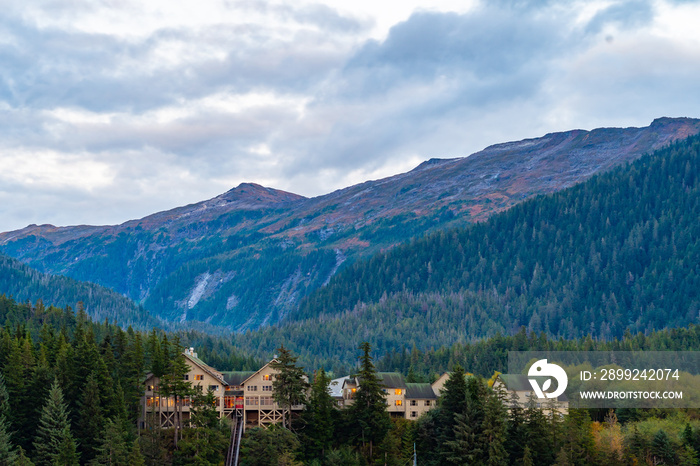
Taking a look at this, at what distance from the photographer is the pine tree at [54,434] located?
328 feet

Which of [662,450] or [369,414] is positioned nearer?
[369,414]

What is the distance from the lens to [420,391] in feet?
465

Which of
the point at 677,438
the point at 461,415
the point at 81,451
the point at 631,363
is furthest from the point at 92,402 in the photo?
the point at 631,363

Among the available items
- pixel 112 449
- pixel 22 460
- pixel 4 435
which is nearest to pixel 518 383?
pixel 112 449

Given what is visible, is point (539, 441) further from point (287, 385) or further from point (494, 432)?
point (287, 385)

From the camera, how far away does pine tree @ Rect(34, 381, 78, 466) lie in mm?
99938

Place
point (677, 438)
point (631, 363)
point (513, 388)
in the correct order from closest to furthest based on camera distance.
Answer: point (677, 438)
point (513, 388)
point (631, 363)

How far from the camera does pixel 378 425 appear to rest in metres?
118

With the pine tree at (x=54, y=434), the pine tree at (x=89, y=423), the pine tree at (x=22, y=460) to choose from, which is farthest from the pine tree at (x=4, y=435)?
the pine tree at (x=89, y=423)

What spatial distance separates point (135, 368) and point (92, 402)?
44.4 ft

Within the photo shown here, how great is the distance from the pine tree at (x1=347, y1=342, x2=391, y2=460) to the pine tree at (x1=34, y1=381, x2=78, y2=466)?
36.0 m

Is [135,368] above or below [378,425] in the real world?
above

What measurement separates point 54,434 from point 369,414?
38.8 metres

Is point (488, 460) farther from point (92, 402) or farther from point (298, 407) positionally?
point (92, 402)
